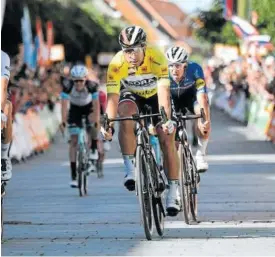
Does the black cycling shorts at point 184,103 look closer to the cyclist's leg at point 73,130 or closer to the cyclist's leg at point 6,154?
the cyclist's leg at point 6,154

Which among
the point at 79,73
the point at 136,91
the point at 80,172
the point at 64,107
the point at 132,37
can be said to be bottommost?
the point at 80,172

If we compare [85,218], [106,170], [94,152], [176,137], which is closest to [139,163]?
[176,137]

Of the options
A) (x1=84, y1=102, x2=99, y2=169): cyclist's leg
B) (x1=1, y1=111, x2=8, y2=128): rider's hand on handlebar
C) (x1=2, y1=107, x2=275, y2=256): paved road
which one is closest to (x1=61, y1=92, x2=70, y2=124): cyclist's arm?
(x1=84, y1=102, x2=99, y2=169): cyclist's leg

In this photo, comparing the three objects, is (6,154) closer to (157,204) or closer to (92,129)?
(157,204)

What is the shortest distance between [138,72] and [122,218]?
2.49m

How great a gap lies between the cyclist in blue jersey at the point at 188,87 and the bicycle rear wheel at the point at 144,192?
1650mm

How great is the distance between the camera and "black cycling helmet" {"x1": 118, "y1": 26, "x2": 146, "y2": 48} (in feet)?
39.4

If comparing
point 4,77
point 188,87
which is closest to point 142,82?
point 188,87

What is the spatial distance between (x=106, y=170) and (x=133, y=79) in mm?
12036

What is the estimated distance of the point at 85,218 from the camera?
1447cm

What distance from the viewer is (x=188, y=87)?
45.6 feet

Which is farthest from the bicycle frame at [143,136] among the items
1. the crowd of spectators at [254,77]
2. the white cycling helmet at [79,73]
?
the crowd of spectators at [254,77]

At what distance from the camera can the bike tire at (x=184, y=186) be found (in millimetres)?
13172

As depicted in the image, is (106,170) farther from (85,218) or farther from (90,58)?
(90,58)
